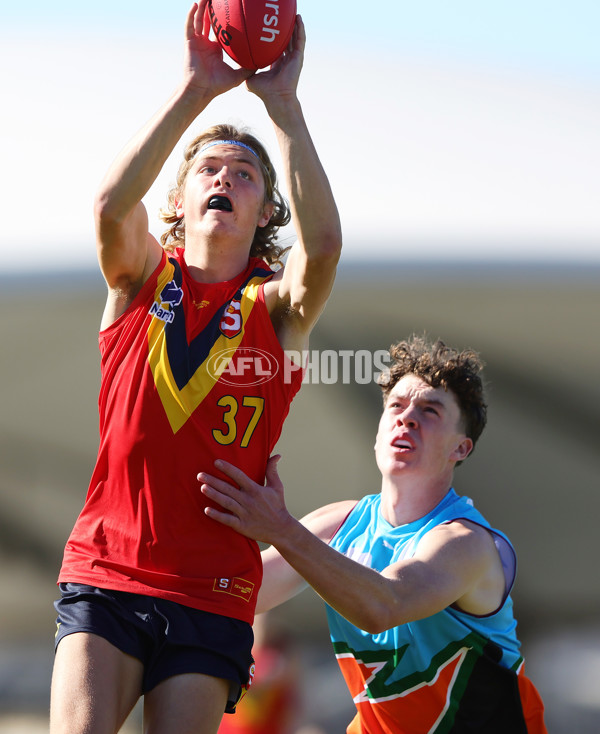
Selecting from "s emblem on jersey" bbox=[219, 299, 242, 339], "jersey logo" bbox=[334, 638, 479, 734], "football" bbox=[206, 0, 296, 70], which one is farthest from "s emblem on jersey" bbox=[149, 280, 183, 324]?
"jersey logo" bbox=[334, 638, 479, 734]

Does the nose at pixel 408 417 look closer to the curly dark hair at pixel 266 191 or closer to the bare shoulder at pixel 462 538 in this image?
the bare shoulder at pixel 462 538

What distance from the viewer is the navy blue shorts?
2.33 meters

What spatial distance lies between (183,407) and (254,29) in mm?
1173

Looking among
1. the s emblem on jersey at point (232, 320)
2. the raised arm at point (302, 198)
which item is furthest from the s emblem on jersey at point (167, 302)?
the raised arm at point (302, 198)

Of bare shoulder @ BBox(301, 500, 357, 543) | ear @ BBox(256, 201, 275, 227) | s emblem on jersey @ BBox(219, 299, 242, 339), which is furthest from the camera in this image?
bare shoulder @ BBox(301, 500, 357, 543)

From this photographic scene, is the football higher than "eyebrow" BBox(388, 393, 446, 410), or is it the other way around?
the football

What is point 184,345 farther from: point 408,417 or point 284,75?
point 408,417

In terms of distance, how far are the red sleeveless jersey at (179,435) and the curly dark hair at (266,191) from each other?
1.59 feet

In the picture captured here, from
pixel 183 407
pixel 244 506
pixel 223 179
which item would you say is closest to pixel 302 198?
pixel 223 179

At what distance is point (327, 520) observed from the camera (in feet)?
12.0

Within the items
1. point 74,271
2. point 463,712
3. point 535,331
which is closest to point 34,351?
point 74,271

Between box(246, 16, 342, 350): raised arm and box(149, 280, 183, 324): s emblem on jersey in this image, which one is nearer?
box(246, 16, 342, 350): raised arm

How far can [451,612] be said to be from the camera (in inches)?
123

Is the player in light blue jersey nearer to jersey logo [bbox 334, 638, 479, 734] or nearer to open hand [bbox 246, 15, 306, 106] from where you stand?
jersey logo [bbox 334, 638, 479, 734]
